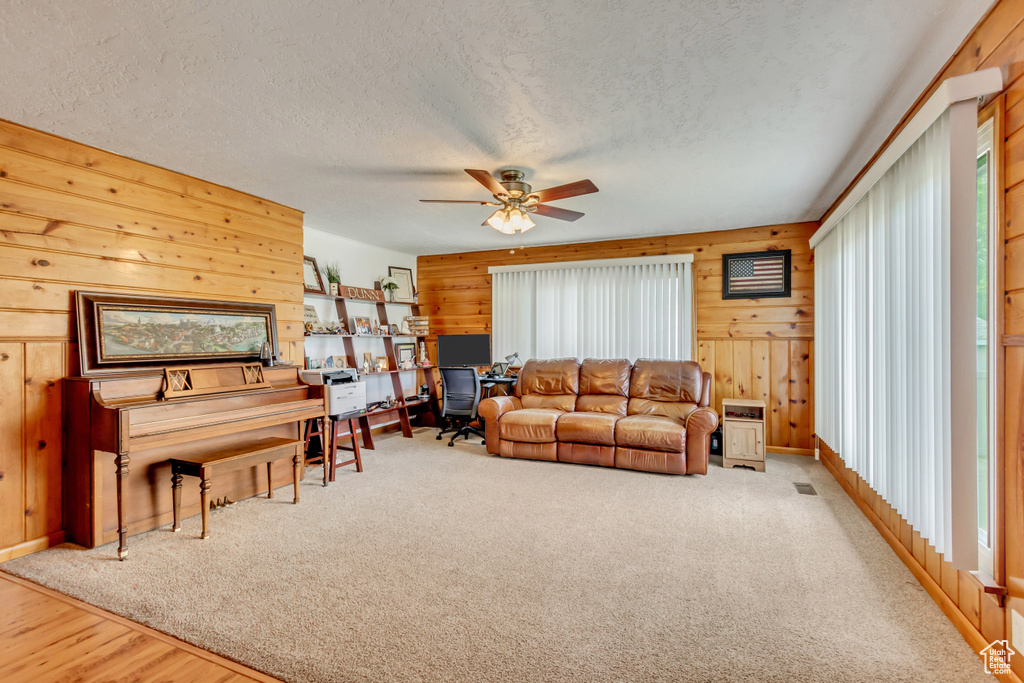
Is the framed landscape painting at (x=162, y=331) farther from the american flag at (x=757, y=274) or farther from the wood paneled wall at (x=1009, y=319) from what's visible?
the american flag at (x=757, y=274)

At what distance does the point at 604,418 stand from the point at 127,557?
3662mm

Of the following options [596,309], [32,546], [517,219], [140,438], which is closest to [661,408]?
[596,309]

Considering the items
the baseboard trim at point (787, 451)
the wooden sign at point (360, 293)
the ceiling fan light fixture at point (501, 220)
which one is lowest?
the baseboard trim at point (787, 451)

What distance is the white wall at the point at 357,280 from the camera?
5230mm

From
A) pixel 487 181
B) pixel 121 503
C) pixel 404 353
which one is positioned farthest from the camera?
pixel 404 353

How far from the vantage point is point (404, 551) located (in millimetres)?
2723

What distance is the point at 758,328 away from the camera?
5227 mm

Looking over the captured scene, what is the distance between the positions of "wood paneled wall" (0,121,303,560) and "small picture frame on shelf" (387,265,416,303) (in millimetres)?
3012

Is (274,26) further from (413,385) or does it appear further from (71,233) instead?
(413,385)

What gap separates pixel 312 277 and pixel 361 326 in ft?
2.82

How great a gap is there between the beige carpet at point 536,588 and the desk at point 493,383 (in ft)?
7.46

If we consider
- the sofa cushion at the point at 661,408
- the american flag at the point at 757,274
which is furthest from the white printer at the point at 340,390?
the american flag at the point at 757,274

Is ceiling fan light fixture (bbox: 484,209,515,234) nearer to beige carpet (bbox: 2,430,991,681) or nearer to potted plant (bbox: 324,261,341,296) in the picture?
beige carpet (bbox: 2,430,991,681)

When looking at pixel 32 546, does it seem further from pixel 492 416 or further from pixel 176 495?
pixel 492 416
